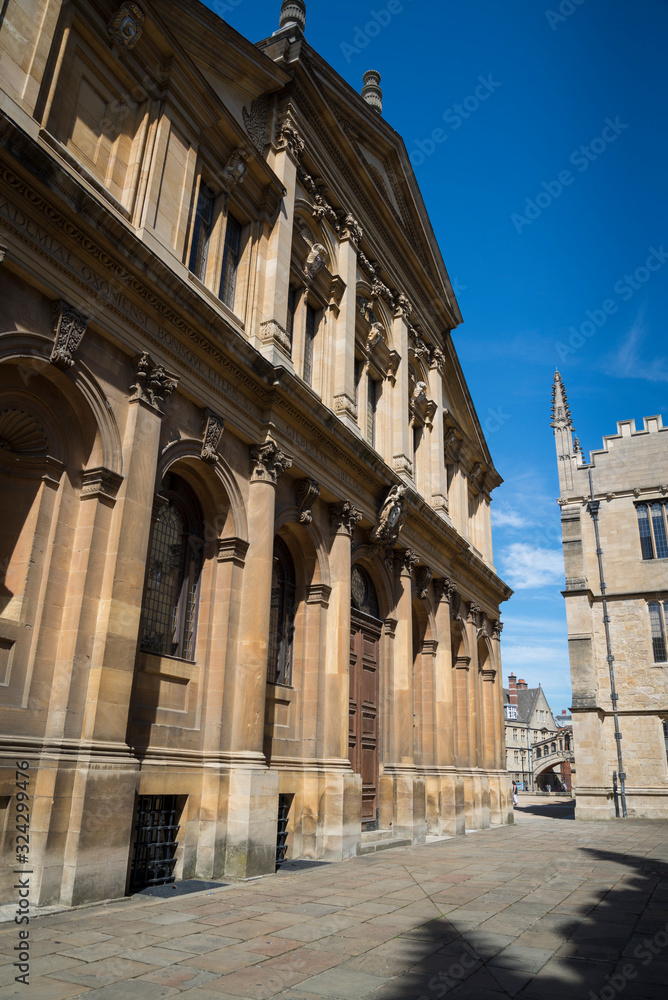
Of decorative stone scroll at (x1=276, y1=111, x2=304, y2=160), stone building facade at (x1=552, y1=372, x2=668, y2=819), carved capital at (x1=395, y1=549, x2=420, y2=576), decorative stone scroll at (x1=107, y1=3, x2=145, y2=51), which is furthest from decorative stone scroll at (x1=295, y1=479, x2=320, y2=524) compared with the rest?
stone building facade at (x1=552, y1=372, x2=668, y2=819)

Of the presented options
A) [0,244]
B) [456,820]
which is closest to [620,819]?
[456,820]

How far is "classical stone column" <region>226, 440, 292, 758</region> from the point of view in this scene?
12570 millimetres

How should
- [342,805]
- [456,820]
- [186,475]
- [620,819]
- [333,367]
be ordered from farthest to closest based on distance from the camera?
[620,819] < [456,820] < [333,367] < [342,805] < [186,475]

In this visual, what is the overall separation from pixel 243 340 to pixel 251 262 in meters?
3.26

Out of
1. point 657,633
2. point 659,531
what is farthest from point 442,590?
point 659,531

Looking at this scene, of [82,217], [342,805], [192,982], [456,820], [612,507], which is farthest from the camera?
[612,507]

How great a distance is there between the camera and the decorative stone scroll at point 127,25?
38.4 ft

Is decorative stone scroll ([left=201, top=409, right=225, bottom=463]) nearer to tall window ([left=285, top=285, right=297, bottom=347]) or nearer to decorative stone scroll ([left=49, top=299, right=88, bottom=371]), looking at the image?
decorative stone scroll ([left=49, top=299, right=88, bottom=371])

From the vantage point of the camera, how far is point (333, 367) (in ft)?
61.2

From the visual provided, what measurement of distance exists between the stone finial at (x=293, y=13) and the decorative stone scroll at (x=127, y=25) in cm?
803

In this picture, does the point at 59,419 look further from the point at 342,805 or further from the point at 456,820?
the point at 456,820

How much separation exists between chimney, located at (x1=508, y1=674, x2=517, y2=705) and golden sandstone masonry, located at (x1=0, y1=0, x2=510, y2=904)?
3551 inches

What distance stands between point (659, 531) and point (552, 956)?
3071 cm

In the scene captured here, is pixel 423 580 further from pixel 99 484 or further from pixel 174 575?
pixel 99 484
